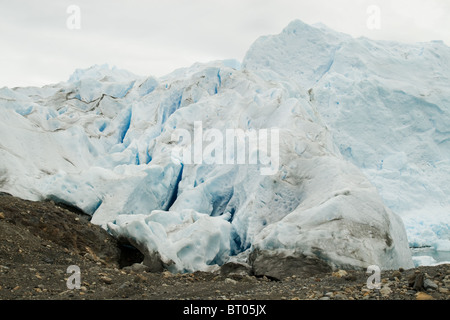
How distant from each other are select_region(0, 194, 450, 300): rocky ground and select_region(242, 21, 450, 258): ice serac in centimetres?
1045

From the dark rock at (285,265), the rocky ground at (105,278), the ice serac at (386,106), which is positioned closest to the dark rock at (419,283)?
the rocky ground at (105,278)

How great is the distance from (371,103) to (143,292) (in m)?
16.1

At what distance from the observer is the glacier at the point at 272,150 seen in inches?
327

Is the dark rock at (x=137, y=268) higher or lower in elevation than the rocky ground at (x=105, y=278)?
lower

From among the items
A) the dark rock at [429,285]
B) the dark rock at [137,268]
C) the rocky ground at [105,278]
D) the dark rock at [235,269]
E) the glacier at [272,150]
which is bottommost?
the dark rock at [235,269]

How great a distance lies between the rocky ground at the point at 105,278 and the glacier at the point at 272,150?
103 centimetres

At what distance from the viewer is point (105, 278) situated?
5.74m

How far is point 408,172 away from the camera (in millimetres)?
18266

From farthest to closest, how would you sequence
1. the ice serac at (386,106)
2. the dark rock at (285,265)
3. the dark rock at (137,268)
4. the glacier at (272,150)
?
the ice serac at (386,106) < the glacier at (272,150) < the dark rock at (137,268) < the dark rock at (285,265)

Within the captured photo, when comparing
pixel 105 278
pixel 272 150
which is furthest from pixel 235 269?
pixel 272 150

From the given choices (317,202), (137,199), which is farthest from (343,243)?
(137,199)

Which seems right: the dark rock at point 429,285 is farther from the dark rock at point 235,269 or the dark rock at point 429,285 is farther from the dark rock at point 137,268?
the dark rock at point 137,268

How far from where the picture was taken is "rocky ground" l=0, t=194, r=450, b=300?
448 cm

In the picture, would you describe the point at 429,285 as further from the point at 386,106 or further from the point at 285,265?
the point at 386,106
